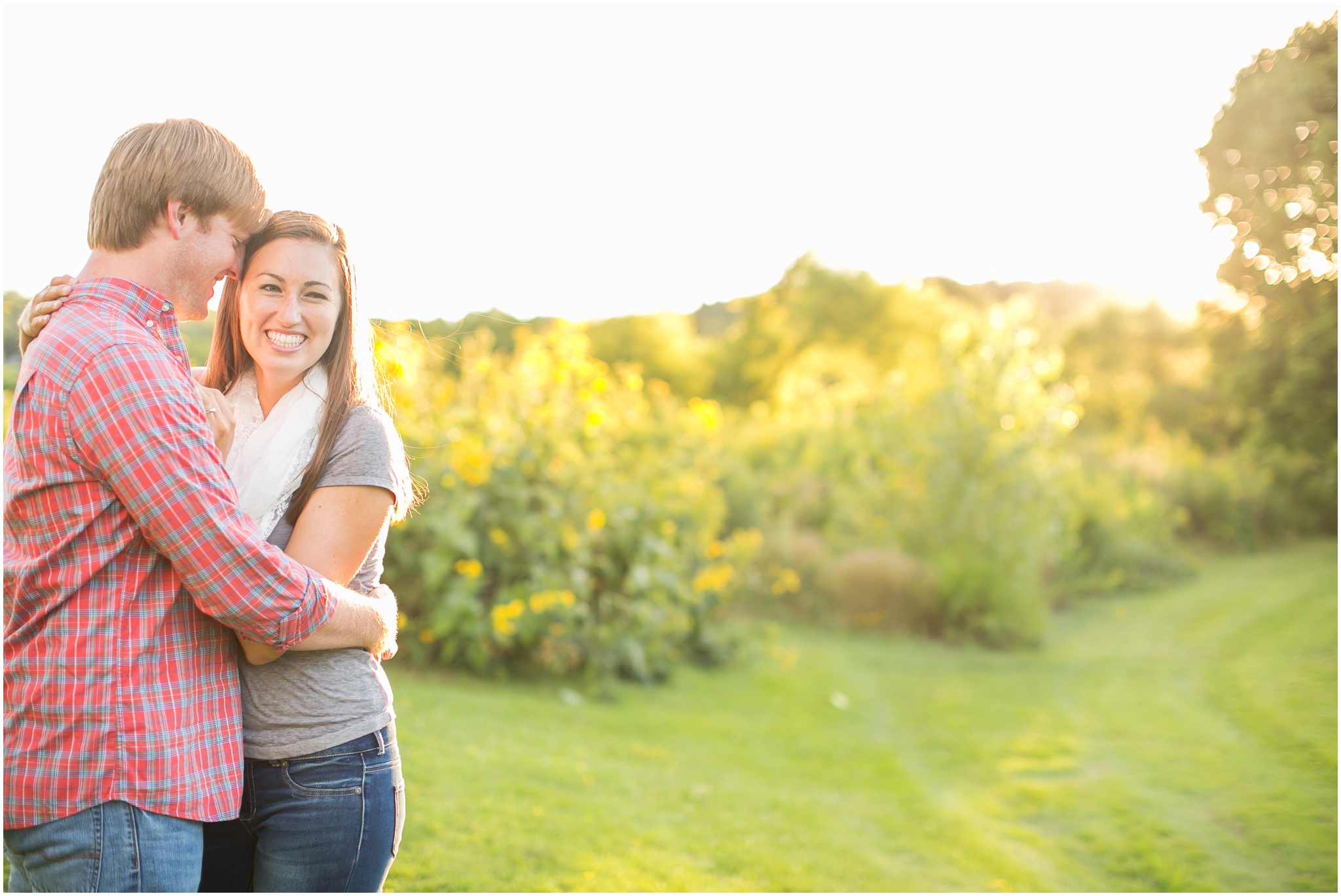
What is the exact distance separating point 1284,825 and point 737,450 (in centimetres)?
1188

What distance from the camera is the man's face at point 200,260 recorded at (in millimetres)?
1684

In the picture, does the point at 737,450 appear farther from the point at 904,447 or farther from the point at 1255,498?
the point at 1255,498

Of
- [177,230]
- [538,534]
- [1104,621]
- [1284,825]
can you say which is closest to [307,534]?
[177,230]

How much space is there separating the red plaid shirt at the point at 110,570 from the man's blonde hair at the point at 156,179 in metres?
0.17

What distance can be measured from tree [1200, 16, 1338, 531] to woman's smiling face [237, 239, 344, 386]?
17.8 ft

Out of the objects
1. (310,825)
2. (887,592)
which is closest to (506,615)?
(310,825)

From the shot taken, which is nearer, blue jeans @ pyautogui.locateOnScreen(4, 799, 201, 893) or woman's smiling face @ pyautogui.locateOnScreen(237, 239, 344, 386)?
blue jeans @ pyautogui.locateOnScreen(4, 799, 201, 893)

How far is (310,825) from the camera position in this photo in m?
1.72

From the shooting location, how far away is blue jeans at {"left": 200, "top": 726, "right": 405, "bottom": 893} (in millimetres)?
1713

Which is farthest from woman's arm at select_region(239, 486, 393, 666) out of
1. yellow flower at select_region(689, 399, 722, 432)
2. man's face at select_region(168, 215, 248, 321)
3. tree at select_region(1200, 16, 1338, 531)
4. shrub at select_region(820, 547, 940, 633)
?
shrub at select_region(820, 547, 940, 633)

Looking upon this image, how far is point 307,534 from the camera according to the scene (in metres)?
1.72

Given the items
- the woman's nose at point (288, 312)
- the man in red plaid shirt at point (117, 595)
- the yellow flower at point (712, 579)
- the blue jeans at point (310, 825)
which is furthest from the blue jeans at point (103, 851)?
the yellow flower at point (712, 579)

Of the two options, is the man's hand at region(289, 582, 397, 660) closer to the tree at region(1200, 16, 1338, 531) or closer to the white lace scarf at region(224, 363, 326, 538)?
the white lace scarf at region(224, 363, 326, 538)

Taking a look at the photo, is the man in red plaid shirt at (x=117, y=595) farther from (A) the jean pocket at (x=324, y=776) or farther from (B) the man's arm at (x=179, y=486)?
(A) the jean pocket at (x=324, y=776)
